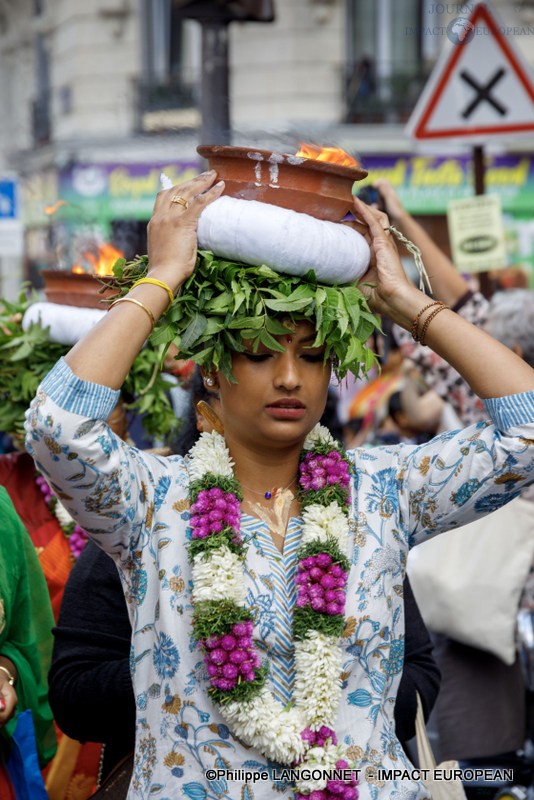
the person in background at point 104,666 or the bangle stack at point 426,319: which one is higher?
the bangle stack at point 426,319

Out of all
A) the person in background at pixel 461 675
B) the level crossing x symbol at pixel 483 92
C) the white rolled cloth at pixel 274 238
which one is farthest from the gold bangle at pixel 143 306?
the level crossing x symbol at pixel 483 92

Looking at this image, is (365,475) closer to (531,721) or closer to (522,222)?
(531,721)

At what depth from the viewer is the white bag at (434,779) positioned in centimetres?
334

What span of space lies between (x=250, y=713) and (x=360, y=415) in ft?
26.4

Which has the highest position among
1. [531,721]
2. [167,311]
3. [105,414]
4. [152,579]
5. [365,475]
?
[167,311]

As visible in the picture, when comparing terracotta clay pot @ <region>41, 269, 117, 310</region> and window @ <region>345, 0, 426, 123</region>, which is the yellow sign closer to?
terracotta clay pot @ <region>41, 269, 117, 310</region>

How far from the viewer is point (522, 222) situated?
68.9 feet

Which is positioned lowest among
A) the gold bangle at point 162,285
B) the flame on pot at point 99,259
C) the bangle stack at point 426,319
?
the flame on pot at point 99,259

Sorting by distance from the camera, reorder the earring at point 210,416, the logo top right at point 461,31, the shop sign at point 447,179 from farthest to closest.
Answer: the shop sign at point 447,179 → the logo top right at point 461,31 → the earring at point 210,416

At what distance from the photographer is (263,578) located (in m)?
2.88

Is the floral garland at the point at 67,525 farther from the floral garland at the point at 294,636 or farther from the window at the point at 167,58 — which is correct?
the window at the point at 167,58

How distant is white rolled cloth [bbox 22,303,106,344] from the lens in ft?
15.0

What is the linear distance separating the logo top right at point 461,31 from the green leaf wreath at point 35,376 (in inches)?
114

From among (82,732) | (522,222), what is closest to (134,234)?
(82,732)
